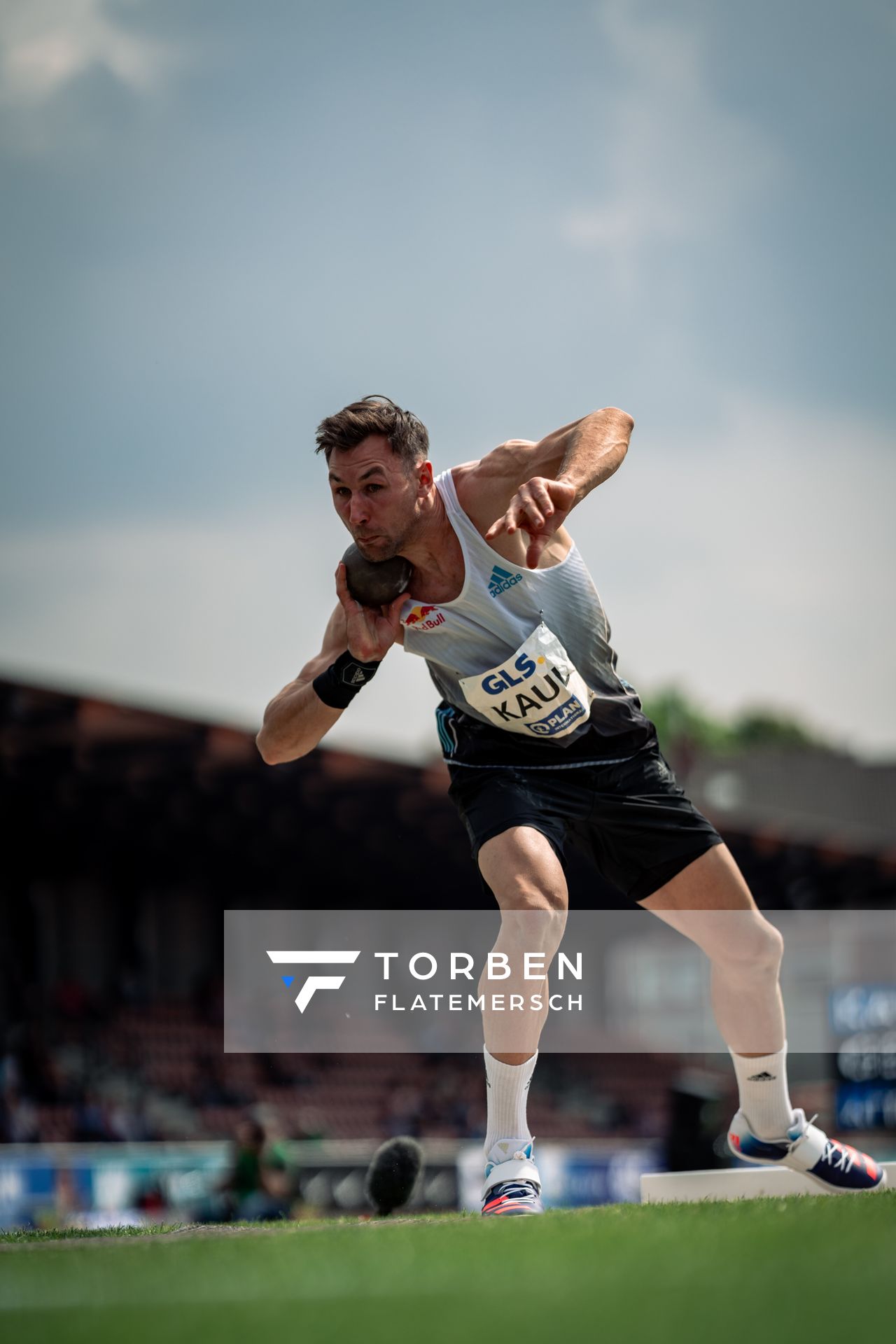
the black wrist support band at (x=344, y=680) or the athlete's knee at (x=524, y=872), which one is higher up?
the black wrist support band at (x=344, y=680)

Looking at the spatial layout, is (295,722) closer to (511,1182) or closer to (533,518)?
(533,518)

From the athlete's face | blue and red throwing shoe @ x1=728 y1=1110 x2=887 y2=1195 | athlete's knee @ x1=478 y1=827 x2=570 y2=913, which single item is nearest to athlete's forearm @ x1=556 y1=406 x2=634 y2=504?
the athlete's face

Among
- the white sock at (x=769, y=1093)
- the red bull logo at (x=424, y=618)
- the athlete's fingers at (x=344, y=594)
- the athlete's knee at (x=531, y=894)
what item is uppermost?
the athlete's fingers at (x=344, y=594)

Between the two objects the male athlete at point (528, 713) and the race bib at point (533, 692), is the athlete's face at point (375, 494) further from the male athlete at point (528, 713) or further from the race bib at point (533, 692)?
the race bib at point (533, 692)

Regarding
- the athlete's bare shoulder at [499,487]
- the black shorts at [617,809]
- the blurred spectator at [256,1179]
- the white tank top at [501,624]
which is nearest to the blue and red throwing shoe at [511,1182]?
the black shorts at [617,809]

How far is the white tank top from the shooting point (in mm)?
5320

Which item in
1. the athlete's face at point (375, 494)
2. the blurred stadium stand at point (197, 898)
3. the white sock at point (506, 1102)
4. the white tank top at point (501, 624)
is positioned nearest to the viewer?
the white sock at point (506, 1102)

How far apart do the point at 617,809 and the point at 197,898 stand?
21.9 m

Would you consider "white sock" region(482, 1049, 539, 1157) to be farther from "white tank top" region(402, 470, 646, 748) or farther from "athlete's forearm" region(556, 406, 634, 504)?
"athlete's forearm" region(556, 406, 634, 504)

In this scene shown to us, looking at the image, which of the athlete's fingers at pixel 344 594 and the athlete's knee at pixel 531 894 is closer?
A: the athlete's knee at pixel 531 894

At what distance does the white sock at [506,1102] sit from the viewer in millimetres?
5023

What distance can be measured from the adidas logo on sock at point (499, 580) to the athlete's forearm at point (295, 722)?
0.68 metres

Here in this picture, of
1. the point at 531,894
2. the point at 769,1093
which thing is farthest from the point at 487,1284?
the point at 769,1093

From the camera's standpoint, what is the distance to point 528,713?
528 centimetres
